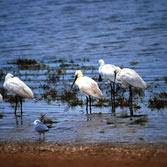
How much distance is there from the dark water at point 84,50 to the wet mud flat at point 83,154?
64 centimetres

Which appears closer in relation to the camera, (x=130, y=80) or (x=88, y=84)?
(x=88, y=84)

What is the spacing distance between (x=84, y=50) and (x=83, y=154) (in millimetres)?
16095

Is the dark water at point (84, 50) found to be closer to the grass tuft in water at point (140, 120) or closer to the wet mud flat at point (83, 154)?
the grass tuft in water at point (140, 120)

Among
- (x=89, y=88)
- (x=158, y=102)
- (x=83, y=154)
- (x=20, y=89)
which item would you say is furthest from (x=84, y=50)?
(x=83, y=154)

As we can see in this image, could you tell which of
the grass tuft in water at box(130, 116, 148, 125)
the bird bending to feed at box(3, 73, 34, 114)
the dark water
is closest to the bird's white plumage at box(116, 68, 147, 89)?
the dark water

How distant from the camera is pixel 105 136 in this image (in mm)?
8938

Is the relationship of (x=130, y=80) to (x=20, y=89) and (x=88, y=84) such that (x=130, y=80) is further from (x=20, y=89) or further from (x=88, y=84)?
(x=20, y=89)

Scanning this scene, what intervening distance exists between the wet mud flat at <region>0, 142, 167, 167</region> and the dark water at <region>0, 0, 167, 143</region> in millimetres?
643

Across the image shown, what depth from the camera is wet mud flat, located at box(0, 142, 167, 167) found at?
22.3 ft

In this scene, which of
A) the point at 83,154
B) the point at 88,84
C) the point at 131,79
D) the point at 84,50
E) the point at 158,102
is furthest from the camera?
the point at 84,50

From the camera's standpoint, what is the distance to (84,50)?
2325 centimetres

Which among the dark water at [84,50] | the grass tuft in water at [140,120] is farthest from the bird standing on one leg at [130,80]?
the grass tuft in water at [140,120]

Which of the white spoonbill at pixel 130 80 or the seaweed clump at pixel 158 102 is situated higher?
the white spoonbill at pixel 130 80

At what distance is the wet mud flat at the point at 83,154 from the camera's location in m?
6.80
